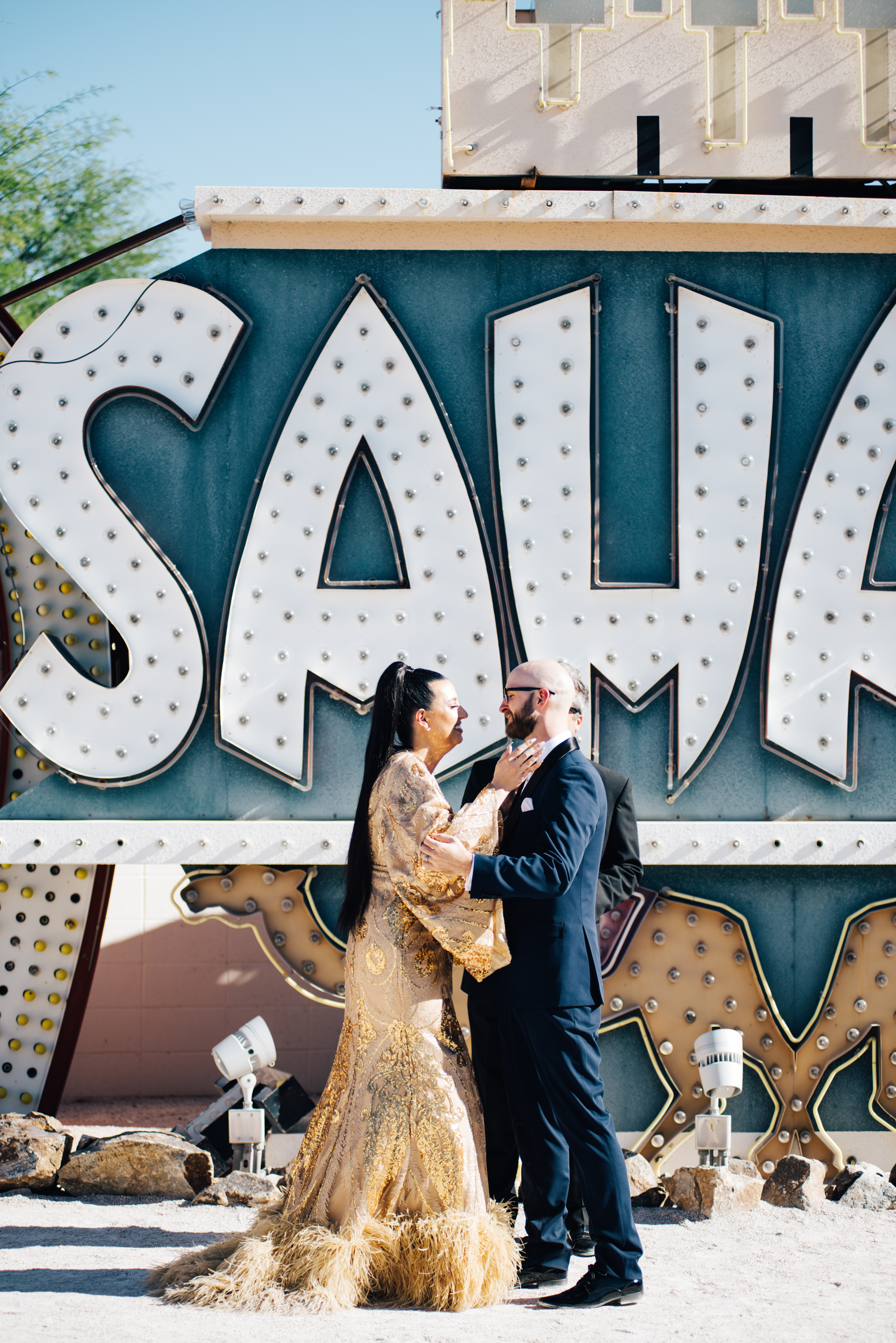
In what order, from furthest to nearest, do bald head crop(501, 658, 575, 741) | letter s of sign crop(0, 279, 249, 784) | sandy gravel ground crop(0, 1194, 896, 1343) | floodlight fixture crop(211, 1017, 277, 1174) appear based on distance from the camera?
letter s of sign crop(0, 279, 249, 784)
floodlight fixture crop(211, 1017, 277, 1174)
bald head crop(501, 658, 575, 741)
sandy gravel ground crop(0, 1194, 896, 1343)

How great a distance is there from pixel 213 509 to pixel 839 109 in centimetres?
295

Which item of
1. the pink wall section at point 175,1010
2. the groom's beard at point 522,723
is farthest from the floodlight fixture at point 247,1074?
the pink wall section at point 175,1010

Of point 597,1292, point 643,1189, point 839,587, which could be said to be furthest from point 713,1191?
point 839,587

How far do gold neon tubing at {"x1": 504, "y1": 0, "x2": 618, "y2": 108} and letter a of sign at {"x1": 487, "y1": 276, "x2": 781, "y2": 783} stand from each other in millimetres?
700

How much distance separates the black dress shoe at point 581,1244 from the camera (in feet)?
13.1

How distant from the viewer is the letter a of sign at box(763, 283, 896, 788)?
5.14 metres

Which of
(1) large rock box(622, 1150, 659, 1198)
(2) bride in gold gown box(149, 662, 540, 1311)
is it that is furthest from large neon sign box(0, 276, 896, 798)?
(2) bride in gold gown box(149, 662, 540, 1311)

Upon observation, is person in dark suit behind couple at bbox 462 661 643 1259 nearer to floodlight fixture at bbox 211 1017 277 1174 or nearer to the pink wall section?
floodlight fixture at bbox 211 1017 277 1174

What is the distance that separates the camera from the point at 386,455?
513cm

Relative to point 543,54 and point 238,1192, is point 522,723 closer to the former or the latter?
point 238,1192

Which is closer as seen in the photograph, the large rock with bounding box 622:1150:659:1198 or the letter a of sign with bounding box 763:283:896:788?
the large rock with bounding box 622:1150:659:1198

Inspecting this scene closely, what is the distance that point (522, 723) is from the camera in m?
3.68

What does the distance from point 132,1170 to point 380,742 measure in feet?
7.90

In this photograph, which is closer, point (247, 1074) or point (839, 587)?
point (247, 1074)
